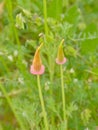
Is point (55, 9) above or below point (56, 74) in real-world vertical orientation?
above

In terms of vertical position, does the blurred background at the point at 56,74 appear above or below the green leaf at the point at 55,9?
below

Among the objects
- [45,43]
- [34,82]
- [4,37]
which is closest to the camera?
[45,43]

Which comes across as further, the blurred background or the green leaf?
the green leaf

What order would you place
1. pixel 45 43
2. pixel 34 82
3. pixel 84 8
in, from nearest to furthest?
pixel 45 43 → pixel 34 82 → pixel 84 8

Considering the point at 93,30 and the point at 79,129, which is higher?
the point at 93,30

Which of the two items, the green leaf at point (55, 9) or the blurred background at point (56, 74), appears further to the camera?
the green leaf at point (55, 9)

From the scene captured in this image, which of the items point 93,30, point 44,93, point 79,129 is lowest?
point 79,129

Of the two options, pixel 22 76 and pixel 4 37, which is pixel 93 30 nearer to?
pixel 22 76

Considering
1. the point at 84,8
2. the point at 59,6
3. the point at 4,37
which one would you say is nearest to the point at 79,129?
the point at 59,6

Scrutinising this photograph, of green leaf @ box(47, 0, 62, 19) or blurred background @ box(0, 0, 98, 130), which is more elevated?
green leaf @ box(47, 0, 62, 19)

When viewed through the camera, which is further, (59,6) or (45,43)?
(59,6)
